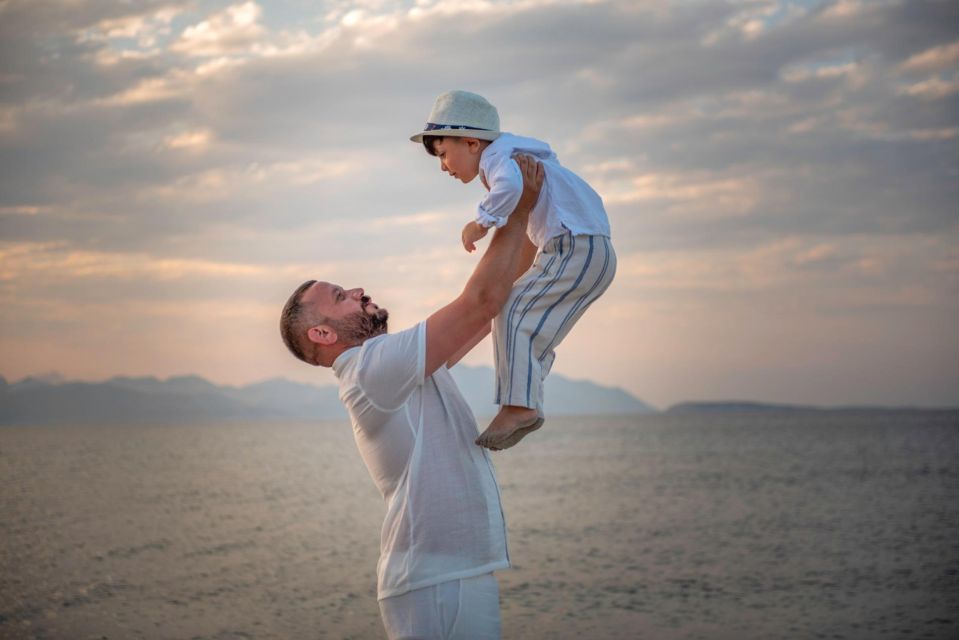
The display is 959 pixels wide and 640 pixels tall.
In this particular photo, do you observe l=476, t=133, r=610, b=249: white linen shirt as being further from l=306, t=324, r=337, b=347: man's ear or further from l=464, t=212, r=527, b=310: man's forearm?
l=306, t=324, r=337, b=347: man's ear

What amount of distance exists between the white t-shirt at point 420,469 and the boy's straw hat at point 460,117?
74 centimetres

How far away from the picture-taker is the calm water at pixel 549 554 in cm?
1766

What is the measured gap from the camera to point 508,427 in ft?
10.2

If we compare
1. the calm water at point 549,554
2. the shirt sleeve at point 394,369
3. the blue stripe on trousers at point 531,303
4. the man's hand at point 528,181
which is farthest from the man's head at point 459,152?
the calm water at point 549,554

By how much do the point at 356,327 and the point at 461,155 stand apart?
722 millimetres

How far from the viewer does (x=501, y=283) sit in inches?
119

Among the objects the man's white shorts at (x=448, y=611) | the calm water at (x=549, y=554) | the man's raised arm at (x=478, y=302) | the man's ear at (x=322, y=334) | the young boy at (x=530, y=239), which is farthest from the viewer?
the calm water at (x=549, y=554)

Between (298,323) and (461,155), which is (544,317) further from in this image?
(298,323)

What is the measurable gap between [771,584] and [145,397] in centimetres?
17505

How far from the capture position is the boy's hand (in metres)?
3.20

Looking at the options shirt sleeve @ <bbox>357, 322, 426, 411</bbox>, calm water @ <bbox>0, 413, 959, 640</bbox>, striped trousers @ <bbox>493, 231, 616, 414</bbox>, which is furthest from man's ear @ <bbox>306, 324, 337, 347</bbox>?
calm water @ <bbox>0, 413, 959, 640</bbox>

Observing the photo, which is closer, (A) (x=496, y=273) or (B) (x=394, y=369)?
(B) (x=394, y=369)

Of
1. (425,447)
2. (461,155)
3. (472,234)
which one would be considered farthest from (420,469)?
(461,155)

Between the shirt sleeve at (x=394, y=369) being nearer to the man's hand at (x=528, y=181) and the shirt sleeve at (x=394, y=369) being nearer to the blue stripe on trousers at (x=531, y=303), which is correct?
the blue stripe on trousers at (x=531, y=303)
